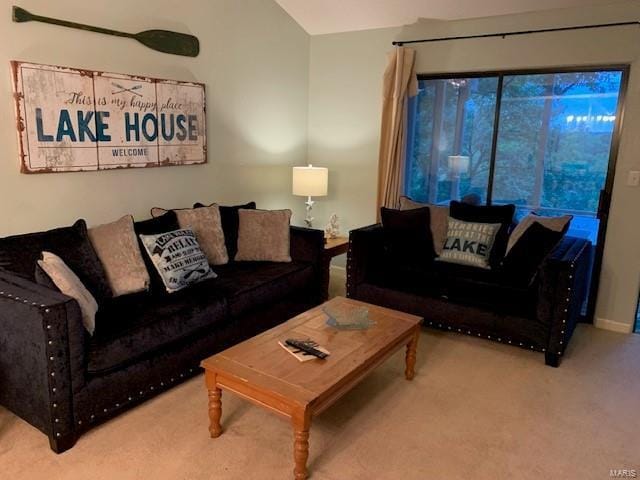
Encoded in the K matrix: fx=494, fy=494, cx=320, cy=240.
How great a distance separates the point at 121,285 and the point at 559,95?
11.4 feet

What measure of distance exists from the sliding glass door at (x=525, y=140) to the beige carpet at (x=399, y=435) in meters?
1.47

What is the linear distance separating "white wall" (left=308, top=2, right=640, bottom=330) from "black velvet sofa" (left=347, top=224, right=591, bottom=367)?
36 cm

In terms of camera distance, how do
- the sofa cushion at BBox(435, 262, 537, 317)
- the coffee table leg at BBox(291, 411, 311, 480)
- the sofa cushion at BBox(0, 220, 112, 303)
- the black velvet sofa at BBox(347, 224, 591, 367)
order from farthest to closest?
the sofa cushion at BBox(435, 262, 537, 317)
the black velvet sofa at BBox(347, 224, 591, 367)
the sofa cushion at BBox(0, 220, 112, 303)
the coffee table leg at BBox(291, 411, 311, 480)

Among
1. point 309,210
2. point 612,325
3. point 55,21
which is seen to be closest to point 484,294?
point 612,325

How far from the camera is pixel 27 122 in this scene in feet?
9.57

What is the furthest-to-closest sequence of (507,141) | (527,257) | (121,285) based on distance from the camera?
(507,141)
(527,257)
(121,285)

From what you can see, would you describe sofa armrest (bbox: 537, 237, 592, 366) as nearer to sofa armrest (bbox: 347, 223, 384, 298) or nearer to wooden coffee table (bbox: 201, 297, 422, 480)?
wooden coffee table (bbox: 201, 297, 422, 480)

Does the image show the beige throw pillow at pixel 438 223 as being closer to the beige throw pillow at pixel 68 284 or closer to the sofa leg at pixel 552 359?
the sofa leg at pixel 552 359

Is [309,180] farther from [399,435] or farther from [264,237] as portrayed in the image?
[399,435]

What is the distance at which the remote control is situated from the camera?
2.33 m

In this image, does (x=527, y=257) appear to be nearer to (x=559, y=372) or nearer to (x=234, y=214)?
(x=559, y=372)

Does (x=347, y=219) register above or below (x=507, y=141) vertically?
below

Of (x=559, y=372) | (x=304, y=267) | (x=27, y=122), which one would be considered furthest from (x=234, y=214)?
(x=559, y=372)

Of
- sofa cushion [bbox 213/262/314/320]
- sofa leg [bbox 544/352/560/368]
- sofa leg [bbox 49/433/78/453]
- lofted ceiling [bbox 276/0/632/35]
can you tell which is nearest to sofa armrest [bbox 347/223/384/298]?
sofa cushion [bbox 213/262/314/320]
